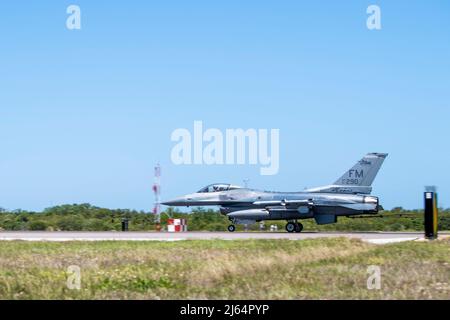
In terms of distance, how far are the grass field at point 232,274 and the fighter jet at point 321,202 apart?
755 inches

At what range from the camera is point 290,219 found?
4044cm

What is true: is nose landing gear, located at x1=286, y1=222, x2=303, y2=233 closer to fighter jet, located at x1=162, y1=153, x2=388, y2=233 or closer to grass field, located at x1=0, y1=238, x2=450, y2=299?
fighter jet, located at x1=162, y1=153, x2=388, y2=233

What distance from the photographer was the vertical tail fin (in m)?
39.7

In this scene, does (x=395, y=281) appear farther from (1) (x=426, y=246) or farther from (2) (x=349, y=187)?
(2) (x=349, y=187)

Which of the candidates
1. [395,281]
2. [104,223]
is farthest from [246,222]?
[395,281]

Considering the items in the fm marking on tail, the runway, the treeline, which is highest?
the fm marking on tail

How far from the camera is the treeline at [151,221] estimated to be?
48.5 meters

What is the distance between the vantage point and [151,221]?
55.9 meters

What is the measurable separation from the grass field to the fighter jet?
19.2m

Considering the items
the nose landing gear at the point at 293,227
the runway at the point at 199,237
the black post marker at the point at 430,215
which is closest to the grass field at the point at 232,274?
the black post marker at the point at 430,215

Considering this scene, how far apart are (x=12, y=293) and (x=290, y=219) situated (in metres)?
29.4

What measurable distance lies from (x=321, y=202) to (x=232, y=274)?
87.8 ft

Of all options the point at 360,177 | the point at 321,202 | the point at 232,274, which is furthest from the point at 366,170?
the point at 232,274

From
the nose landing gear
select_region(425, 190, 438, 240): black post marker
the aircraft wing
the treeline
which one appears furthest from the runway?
the treeline
